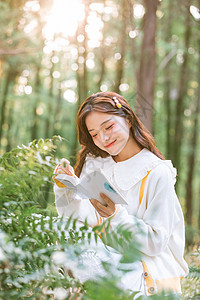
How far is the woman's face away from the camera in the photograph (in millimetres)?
2447

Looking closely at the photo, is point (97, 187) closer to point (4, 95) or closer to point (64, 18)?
point (64, 18)

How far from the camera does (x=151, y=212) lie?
2.10 metres

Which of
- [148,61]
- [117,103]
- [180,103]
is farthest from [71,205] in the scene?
[180,103]

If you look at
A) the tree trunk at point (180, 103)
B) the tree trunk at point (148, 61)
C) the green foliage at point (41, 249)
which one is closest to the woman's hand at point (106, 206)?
the green foliage at point (41, 249)

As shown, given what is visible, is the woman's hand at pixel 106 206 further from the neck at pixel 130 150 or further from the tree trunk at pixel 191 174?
the tree trunk at pixel 191 174

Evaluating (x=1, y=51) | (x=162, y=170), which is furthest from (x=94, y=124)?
(x=1, y=51)

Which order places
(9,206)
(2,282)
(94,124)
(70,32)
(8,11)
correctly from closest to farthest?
(2,282) < (9,206) < (94,124) < (8,11) < (70,32)

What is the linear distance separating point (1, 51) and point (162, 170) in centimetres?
575

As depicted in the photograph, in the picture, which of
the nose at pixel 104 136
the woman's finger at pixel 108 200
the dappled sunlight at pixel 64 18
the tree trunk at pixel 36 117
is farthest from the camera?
the tree trunk at pixel 36 117

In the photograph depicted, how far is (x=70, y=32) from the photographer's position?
10.0 m

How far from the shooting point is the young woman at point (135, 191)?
212cm

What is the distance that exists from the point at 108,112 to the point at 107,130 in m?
0.12

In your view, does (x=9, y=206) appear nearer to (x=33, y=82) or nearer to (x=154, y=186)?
(x=154, y=186)

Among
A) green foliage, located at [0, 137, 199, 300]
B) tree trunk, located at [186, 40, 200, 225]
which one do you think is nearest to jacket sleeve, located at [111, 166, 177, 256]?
green foliage, located at [0, 137, 199, 300]
